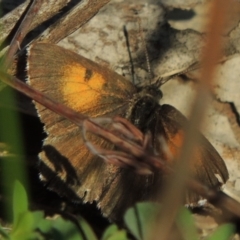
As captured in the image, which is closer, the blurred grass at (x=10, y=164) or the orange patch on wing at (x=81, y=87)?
the blurred grass at (x=10, y=164)

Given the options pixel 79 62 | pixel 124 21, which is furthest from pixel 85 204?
pixel 124 21

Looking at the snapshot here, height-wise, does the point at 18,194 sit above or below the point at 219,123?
above

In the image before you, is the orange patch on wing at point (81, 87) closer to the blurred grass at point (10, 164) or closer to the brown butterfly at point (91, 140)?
the brown butterfly at point (91, 140)

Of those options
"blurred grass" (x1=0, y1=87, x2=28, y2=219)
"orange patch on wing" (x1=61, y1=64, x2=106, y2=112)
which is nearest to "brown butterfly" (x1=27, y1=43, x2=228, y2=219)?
"orange patch on wing" (x1=61, y1=64, x2=106, y2=112)

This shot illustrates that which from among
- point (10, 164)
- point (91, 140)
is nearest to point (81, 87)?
point (91, 140)

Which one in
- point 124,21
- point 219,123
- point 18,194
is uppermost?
point 18,194

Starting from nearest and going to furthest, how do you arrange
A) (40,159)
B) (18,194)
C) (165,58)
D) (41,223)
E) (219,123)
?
(18,194) → (41,223) → (40,159) → (219,123) → (165,58)

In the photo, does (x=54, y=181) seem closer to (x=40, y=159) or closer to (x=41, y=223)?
(x=40, y=159)

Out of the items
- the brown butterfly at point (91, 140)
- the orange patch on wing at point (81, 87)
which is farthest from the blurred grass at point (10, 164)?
the orange patch on wing at point (81, 87)
